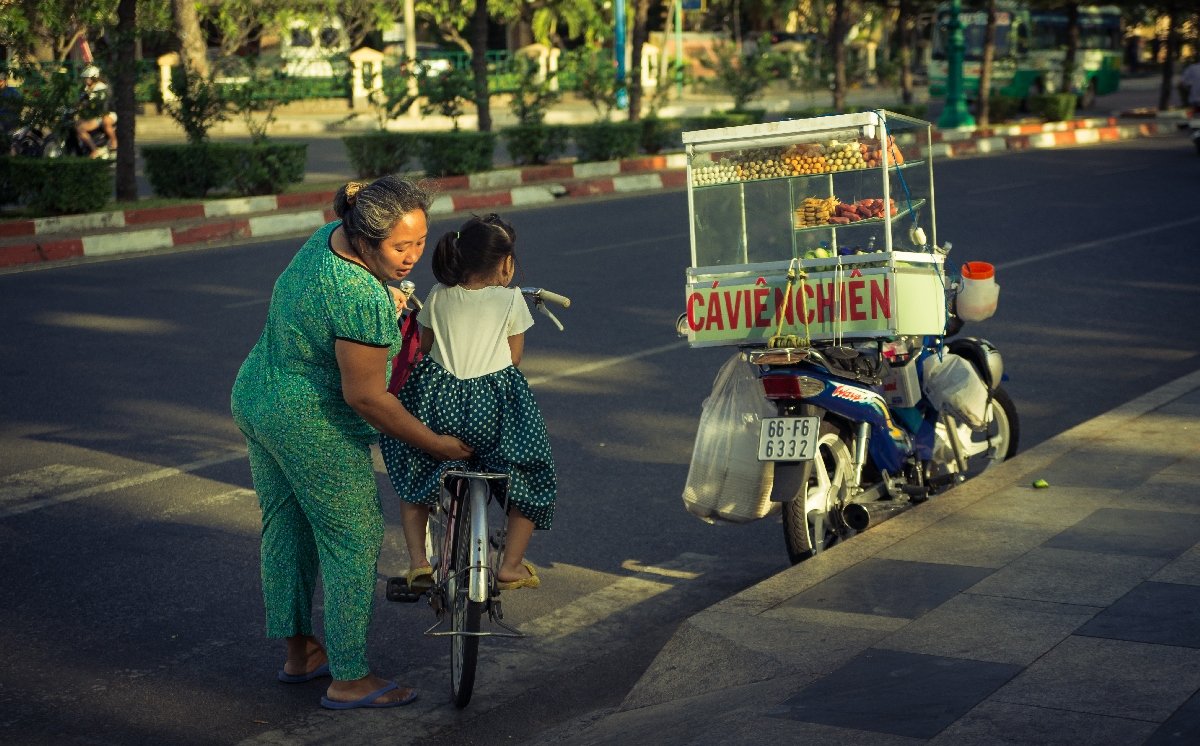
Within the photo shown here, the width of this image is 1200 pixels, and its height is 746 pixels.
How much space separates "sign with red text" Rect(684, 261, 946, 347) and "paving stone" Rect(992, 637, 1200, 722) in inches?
59.6

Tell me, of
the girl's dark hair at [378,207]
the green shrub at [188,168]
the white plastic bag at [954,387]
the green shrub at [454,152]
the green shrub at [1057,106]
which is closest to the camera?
the girl's dark hair at [378,207]

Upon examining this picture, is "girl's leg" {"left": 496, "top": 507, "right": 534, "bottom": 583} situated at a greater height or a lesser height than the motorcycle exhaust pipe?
greater

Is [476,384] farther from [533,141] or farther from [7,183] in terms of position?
[533,141]

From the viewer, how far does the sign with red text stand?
5.18m

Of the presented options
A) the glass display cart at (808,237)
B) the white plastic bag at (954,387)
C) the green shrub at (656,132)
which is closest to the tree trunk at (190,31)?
the green shrub at (656,132)

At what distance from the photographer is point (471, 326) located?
13.5 feet

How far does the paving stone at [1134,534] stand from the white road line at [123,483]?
3646 millimetres

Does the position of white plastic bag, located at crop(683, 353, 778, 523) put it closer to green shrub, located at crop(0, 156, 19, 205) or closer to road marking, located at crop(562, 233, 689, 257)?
road marking, located at crop(562, 233, 689, 257)

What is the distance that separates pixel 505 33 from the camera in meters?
53.5

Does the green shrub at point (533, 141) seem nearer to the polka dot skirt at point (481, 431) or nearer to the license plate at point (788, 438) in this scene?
the license plate at point (788, 438)

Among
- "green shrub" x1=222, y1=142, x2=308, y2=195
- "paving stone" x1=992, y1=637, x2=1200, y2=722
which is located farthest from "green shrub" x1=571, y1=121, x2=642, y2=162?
"paving stone" x1=992, y1=637, x2=1200, y2=722

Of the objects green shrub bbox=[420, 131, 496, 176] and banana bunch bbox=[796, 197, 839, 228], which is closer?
banana bunch bbox=[796, 197, 839, 228]

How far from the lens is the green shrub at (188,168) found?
17000 millimetres

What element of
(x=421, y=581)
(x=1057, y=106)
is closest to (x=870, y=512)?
(x=421, y=581)
